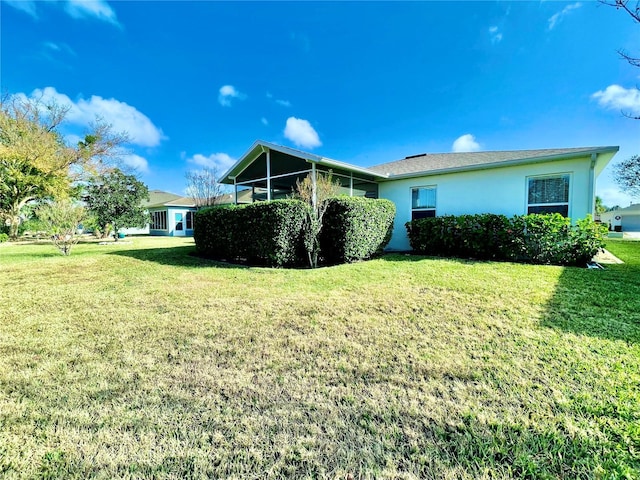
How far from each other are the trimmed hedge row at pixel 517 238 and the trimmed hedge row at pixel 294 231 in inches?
76.8

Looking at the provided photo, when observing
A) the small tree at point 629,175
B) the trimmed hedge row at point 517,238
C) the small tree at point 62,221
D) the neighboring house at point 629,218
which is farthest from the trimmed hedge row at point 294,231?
the neighboring house at point 629,218

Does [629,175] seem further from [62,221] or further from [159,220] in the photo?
[159,220]

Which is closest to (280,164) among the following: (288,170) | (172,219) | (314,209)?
(288,170)

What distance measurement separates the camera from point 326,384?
262 centimetres

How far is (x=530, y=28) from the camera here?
9016 millimetres

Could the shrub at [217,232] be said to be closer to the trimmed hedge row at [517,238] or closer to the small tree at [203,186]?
the trimmed hedge row at [517,238]

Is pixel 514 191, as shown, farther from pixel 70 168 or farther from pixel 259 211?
pixel 70 168

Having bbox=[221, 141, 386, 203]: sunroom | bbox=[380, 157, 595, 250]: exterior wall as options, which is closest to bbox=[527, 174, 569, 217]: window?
bbox=[380, 157, 595, 250]: exterior wall

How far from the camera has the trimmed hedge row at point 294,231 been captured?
315 inches

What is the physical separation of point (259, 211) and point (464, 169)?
23.2 feet

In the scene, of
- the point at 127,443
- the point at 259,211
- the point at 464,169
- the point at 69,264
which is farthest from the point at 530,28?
the point at 69,264

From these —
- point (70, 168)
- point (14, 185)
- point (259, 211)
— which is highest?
point (70, 168)

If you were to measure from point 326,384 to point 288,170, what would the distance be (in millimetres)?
10759

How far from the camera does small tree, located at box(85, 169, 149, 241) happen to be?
1809cm
